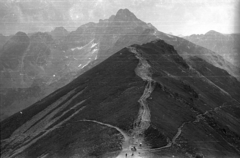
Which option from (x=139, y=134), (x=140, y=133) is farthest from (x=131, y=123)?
(x=139, y=134)

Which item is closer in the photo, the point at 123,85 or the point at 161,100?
the point at 161,100

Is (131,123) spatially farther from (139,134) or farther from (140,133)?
(139,134)

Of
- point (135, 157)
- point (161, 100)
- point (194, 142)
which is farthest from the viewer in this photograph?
point (161, 100)

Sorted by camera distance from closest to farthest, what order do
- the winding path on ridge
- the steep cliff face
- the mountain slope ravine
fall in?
the winding path on ridge
the mountain slope ravine
the steep cliff face

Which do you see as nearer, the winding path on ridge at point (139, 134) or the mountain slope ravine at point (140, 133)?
the winding path on ridge at point (139, 134)

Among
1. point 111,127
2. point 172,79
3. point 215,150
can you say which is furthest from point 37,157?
point 172,79

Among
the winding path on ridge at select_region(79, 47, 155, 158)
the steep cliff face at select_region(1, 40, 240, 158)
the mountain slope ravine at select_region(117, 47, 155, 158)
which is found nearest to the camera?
the winding path on ridge at select_region(79, 47, 155, 158)

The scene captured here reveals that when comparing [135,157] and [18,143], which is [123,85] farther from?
[135,157]

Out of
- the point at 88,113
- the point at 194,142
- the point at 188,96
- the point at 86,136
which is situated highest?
the point at 188,96
